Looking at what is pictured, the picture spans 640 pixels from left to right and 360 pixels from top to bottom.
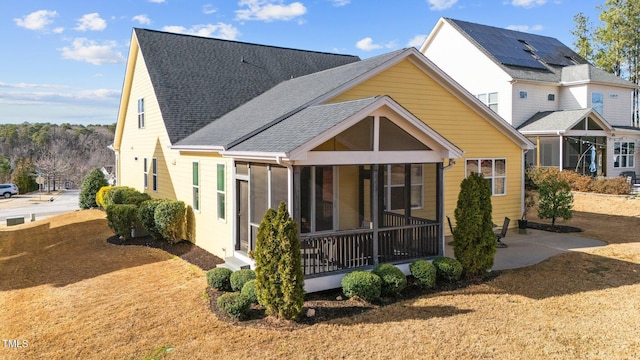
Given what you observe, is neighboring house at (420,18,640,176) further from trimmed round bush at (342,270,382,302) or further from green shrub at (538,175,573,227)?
trimmed round bush at (342,270,382,302)

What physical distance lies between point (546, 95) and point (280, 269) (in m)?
26.1

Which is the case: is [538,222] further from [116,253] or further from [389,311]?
[116,253]

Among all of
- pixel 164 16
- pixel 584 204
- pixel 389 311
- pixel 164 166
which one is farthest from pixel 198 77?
pixel 584 204

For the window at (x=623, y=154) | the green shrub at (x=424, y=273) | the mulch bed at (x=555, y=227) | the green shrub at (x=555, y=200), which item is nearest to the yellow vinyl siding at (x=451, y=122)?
the green shrub at (x=555, y=200)

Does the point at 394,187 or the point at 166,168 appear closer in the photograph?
the point at 394,187

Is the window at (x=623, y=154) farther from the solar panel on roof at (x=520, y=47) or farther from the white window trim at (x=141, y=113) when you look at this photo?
the white window trim at (x=141, y=113)

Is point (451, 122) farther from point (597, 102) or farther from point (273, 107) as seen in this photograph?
point (597, 102)

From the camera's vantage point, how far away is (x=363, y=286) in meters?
8.34

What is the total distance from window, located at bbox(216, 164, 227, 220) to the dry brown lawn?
5.73 ft

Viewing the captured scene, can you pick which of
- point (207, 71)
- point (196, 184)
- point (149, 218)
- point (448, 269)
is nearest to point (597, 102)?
point (207, 71)

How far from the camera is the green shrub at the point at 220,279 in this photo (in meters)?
9.31

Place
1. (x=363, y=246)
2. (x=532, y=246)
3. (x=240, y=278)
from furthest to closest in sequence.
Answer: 1. (x=532, y=246)
2. (x=363, y=246)
3. (x=240, y=278)

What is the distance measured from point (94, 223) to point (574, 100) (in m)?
28.4

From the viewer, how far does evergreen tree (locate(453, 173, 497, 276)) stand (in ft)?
32.0
